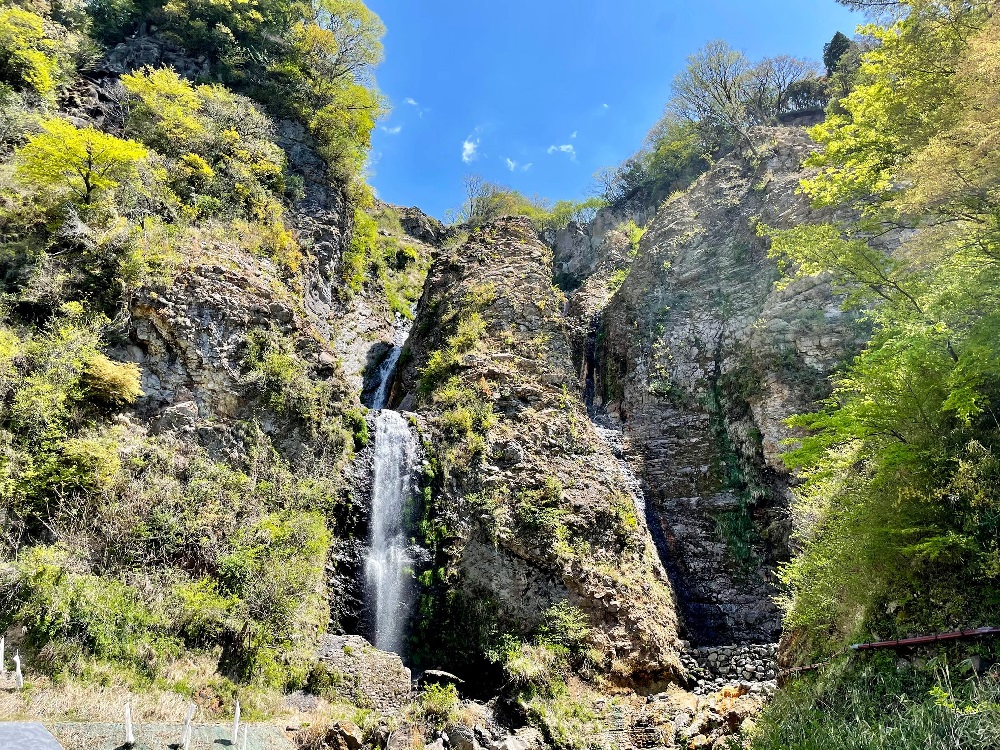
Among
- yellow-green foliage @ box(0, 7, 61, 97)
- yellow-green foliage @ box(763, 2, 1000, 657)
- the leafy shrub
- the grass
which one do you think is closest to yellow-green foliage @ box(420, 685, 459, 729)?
the leafy shrub

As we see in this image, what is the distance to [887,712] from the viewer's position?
6.31m

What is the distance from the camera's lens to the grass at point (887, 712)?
4.98 meters

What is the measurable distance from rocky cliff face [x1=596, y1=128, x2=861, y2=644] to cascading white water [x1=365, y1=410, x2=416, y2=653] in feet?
32.1

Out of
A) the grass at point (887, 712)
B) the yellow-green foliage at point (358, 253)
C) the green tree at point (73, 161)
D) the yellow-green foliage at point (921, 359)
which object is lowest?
the grass at point (887, 712)

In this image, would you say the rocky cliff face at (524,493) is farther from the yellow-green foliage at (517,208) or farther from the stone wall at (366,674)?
the yellow-green foliage at (517,208)

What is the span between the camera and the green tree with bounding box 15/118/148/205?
1320 cm

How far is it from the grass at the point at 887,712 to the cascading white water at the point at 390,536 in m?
9.13

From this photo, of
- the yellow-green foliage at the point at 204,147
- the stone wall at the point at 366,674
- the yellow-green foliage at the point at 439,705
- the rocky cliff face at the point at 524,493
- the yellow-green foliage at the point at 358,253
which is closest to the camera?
the yellow-green foliage at the point at 439,705

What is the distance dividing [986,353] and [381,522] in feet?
46.4

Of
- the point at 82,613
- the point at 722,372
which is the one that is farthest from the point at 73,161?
the point at 722,372

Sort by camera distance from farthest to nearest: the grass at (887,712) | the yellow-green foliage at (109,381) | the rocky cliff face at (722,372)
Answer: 1. the rocky cliff face at (722,372)
2. the yellow-green foliage at (109,381)
3. the grass at (887,712)

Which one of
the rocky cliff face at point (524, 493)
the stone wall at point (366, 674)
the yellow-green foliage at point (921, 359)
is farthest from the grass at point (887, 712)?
the stone wall at point (366, 674)

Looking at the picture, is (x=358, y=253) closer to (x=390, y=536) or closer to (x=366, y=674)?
(x=390, y=536)

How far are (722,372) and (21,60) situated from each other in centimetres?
2759
